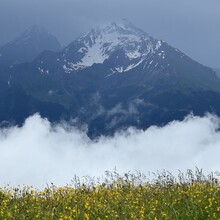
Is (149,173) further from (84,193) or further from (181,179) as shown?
(84,193)

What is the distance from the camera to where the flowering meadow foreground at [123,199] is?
9.30 meters

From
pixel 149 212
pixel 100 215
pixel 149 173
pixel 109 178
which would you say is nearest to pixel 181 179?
pixel 149 173

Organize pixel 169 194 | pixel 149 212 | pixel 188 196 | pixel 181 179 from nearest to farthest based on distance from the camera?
pixel 149 212
pixel 188 196
pixel 169 194
pixel 181 179

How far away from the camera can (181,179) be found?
1302 centimetres

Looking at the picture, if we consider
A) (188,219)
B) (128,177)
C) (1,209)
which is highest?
(128,177)

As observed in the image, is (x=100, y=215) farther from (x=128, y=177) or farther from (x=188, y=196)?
(x=128, y=177)

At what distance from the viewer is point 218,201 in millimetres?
9953

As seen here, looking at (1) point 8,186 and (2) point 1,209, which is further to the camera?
(1) point 8,186

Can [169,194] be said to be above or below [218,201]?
above

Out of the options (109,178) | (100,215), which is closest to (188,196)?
(100,215)

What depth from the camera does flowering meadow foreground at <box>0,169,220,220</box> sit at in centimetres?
930

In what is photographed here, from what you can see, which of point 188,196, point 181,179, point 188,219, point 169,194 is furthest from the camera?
point 181,179

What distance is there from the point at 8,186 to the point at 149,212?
12.8 feet

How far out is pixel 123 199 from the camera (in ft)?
35.4
